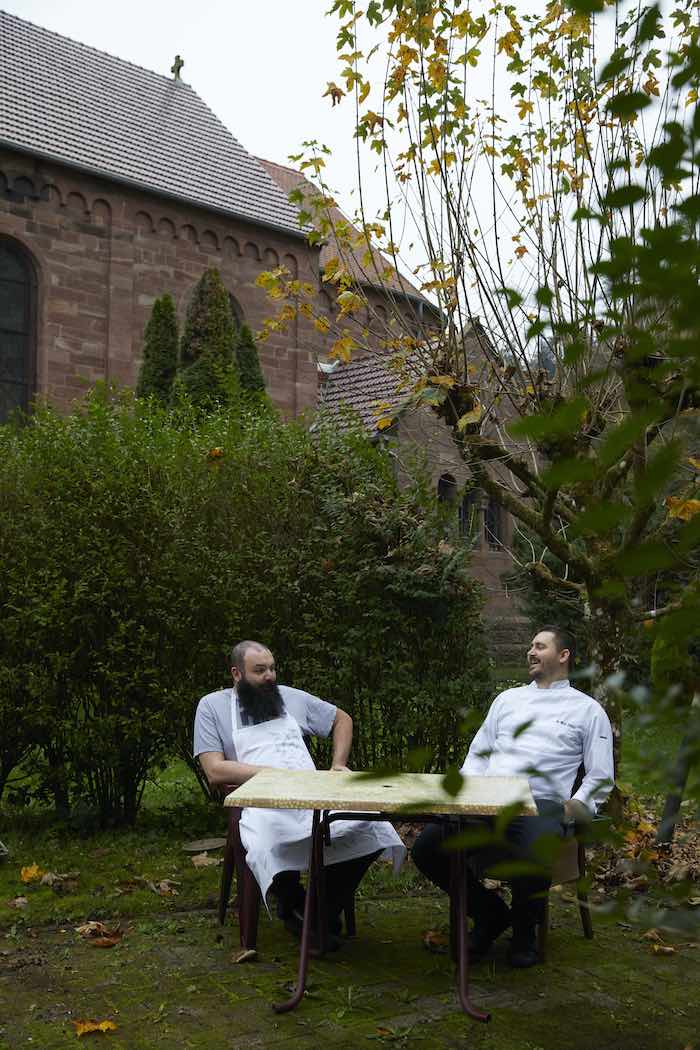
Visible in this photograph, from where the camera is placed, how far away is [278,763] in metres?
5.68

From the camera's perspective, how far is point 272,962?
490 centimetres

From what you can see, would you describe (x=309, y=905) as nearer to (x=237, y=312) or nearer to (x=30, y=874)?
(x=30, y=874)

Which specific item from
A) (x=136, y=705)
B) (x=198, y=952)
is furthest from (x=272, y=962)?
(x=136, y=705)

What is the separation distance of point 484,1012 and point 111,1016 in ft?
4.65

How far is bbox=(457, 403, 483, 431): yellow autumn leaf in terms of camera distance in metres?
7.01

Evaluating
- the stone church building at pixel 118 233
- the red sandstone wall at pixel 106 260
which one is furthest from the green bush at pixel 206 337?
the red sandstone wall at pixel 106 260

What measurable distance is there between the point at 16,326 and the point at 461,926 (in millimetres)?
17736

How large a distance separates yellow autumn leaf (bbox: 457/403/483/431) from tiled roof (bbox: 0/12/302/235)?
15009 millimetres

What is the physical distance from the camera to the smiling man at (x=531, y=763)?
4.93 meters

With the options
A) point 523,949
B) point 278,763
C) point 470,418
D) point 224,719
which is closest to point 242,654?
point 224,719

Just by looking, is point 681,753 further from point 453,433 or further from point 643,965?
point 453,433

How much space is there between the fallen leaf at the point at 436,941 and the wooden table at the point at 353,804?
243 mm

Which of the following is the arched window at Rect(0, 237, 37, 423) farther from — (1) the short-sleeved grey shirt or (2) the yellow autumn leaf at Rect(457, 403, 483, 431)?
(1) the short-sleeved grey shirt

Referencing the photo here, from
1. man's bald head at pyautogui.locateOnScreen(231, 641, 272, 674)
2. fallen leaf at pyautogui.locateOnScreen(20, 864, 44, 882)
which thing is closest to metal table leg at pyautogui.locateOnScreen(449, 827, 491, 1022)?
man's bald head at pyautogui.locateOnScreen(231, 641, 272, 674)
